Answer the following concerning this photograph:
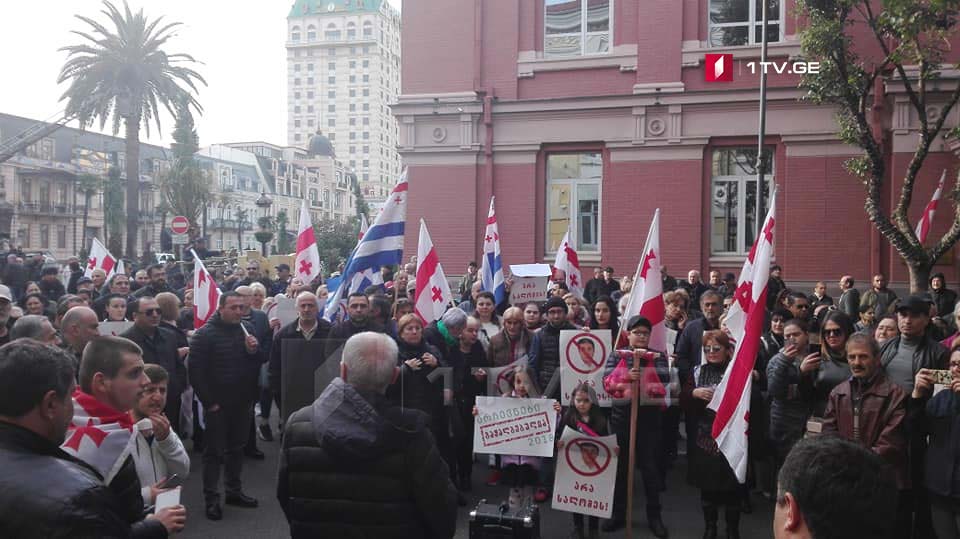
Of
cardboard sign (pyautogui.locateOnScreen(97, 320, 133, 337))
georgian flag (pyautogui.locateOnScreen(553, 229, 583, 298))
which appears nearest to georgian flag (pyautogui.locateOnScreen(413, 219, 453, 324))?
cardboard sign (pyautogui.locateOnScreen(97, 320, 133, 337))

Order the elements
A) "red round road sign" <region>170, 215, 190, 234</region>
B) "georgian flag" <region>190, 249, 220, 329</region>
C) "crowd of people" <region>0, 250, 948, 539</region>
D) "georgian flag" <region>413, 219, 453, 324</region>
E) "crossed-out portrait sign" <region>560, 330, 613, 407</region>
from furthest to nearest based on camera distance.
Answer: "red round road sign" <region>170, 215, 190, 234</region>, "georgian flag" <region>190, 249, 220, 329</region>, "georgian flag" <region>413, 219, 453, 324</region>, "crossed-out portrait sign" <region>560, 330, 613, 407</region>, "crowd of people" <region>0, 250, 948, 539</region>

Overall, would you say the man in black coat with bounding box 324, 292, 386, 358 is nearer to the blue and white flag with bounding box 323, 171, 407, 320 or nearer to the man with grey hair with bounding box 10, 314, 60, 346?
the blue and white flag with bounding box 323, 171, 407, 320

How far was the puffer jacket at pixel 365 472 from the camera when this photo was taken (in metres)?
3.44

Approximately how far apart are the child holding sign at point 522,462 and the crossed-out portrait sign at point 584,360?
326mm

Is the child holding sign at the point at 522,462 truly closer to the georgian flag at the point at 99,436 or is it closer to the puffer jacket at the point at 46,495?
the georgian flag at the point at 99,436

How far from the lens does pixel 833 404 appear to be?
547cm

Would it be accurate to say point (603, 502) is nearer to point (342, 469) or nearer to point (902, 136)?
point (342, 469)

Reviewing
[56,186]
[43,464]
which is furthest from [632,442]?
[56,186]

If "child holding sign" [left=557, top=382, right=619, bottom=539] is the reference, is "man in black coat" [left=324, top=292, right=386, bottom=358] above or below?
above

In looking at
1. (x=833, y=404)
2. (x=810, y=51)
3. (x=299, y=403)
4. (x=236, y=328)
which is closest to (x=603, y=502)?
(x=833, y=404)

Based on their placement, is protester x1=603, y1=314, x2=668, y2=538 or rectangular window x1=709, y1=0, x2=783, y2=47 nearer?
protester x1=603, y1=314, x2=668, y2=538

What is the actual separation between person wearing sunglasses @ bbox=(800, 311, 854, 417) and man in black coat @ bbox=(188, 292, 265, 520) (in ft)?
16.3

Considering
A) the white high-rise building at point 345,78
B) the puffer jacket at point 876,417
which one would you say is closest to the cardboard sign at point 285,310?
the puffer jacket at point 876,417

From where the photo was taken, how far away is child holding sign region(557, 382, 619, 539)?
675cm
